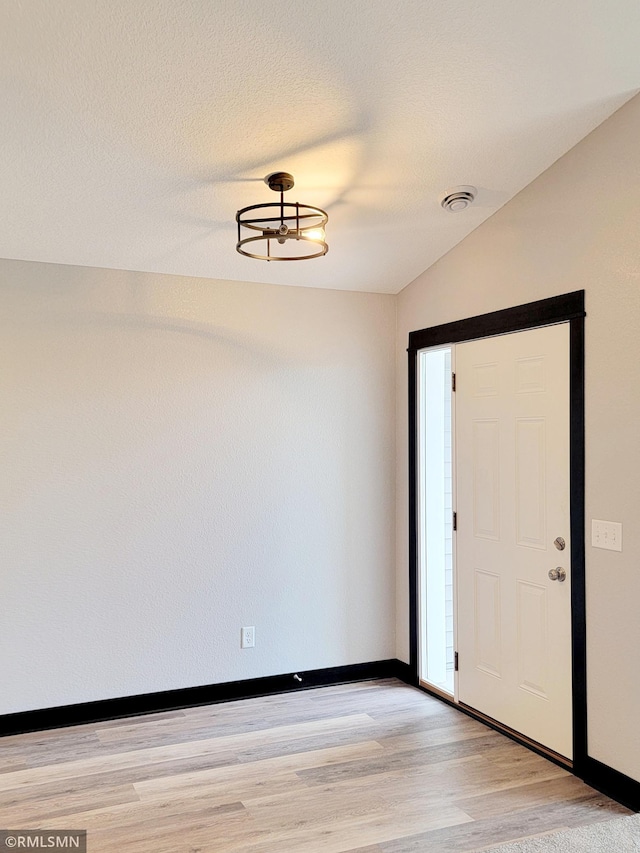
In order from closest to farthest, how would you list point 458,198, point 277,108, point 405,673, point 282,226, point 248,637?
point 277,108 → point 282,226 → point 458,198 → point 248,637 → point 405,673

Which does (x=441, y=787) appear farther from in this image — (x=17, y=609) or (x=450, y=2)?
(x=450, y=2)

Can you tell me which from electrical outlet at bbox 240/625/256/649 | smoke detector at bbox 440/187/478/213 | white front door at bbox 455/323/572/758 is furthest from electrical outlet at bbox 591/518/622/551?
electrical outlet at bbox 240/625/256/649

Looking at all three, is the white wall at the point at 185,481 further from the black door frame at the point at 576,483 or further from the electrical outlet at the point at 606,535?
the electrical outlet at the point at 606,535

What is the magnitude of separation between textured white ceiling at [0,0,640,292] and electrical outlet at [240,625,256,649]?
209cm

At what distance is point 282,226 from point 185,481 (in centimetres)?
164

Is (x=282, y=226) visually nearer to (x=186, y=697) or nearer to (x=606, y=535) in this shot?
(x=606, y=535)

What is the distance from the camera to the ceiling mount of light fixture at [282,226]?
281 centimetres

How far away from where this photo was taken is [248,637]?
3.93 metres

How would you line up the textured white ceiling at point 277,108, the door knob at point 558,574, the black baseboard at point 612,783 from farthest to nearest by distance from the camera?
the door knob at point 558,574 → the black baseboard at point 612,783 → the textured white ceiling at point 277,108

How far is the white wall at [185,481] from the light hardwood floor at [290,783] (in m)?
0.36

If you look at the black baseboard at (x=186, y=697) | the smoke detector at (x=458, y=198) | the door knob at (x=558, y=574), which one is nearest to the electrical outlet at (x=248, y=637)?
the black baseboard at (x=186, y=697)

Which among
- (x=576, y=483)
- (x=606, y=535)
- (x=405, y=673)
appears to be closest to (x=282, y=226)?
(x=576, y=483)

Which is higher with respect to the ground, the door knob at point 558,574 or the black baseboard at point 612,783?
the door knob at point 558,574

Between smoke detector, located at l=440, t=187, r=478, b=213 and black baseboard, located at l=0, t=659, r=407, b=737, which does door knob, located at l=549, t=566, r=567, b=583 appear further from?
smoke detector, located at l=440, t=187, r=478, b=213
